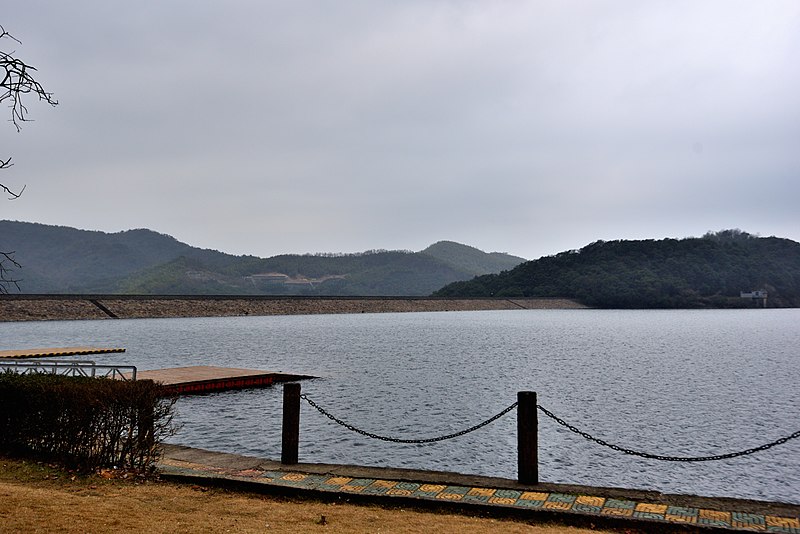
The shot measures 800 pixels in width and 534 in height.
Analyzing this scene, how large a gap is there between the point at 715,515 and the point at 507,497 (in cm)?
254

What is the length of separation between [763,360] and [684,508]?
3826 cm

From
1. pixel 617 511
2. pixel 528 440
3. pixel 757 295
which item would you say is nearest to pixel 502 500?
pixel 528 440

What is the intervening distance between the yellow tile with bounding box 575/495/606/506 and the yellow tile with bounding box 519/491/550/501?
0.45 meters

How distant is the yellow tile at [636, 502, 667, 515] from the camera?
7.86 meters

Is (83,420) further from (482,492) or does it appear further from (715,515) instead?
(715,515)

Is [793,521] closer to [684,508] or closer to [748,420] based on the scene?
[684,508]

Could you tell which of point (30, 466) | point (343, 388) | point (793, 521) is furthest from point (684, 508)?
point (343, 388)

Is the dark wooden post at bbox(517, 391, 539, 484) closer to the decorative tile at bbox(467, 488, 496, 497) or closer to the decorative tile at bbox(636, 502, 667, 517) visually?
the decorative tile at bbox(467, 488, 496, 497)

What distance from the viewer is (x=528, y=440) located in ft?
31.1

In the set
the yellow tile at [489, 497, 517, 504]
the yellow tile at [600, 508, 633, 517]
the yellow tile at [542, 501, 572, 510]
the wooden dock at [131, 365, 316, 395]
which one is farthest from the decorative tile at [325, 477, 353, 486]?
the wooden dock at [131, 365, 316, 395]

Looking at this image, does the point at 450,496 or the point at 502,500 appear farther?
the point at 450,496

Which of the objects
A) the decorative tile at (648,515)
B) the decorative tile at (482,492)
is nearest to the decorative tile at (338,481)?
the decorative tile at (482,492)

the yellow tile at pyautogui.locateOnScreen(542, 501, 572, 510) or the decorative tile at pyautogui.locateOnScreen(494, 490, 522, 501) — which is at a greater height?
the yellow tile at pyautogui.locateOnScreen(542, 501, 572, 510)

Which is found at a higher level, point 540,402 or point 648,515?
point 648,515
